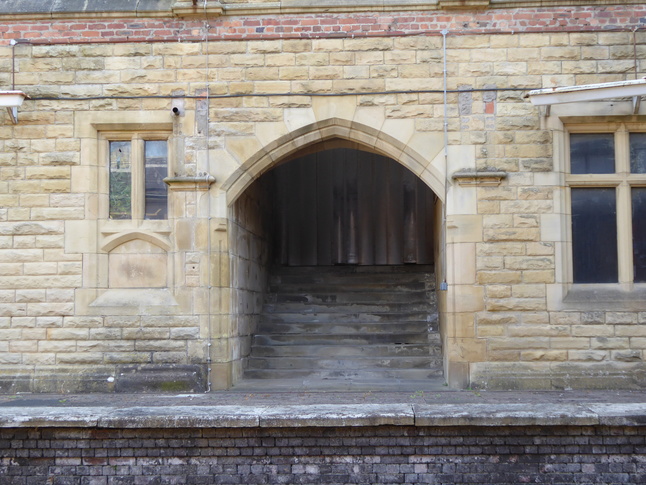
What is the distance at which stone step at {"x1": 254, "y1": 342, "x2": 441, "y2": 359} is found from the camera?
9883mm

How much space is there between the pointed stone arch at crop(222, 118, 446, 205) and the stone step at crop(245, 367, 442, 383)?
2.25 meters

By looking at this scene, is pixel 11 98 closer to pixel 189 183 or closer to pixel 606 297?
pixel 189 183

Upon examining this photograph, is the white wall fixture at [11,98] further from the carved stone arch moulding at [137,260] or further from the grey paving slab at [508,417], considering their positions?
the grey paving slab at [508,417]

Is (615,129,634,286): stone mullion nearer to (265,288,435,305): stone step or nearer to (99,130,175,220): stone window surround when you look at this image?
(265,288,435,305): stone step

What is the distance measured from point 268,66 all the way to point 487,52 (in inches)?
103

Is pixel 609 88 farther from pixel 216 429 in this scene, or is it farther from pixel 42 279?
pixel 42 279

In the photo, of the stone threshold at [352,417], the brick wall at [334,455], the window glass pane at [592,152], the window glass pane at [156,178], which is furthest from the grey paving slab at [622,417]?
the window glass pane at [156,178]

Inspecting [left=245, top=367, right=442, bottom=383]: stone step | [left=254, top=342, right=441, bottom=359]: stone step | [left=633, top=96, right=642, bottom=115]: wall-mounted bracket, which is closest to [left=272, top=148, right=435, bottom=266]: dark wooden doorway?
[left=254, top=342, right=441, bottom=359]: stone step

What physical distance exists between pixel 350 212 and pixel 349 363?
→ 371 cm

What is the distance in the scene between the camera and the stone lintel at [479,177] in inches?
339

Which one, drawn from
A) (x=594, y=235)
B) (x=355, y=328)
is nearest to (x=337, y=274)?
(x=355, y=328)

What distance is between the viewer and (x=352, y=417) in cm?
608

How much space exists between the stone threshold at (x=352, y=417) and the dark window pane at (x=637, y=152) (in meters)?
3.51

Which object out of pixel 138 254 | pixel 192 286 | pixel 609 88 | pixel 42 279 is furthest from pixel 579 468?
pixel 42 279
